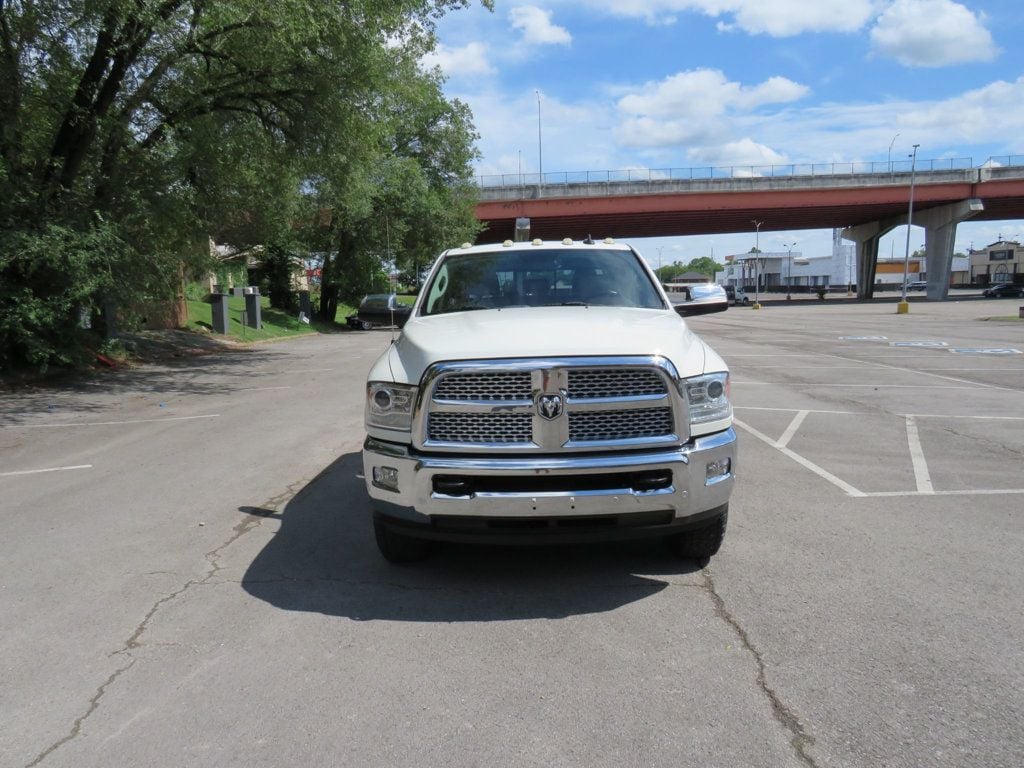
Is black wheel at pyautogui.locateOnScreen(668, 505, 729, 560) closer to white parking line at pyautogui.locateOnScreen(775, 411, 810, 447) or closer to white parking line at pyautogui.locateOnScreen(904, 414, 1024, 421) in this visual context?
white parking line at pyautogui.locateOnScreen(775, 411, 810, 447)

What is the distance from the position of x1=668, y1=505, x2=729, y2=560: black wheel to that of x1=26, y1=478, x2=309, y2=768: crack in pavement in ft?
9.25

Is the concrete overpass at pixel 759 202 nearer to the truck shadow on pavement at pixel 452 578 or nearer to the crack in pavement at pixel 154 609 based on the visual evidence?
the crack in pavement at pixel 154 609

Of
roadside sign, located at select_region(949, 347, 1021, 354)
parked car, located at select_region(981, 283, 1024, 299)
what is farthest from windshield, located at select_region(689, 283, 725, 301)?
parked car, located at select_region(981, 283, 1024, 299)

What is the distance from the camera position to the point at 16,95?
13.4 metres

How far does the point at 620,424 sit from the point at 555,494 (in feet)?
1.71

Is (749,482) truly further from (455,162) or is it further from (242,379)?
(455,162)

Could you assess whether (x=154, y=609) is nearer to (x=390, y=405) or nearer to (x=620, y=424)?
(x=390, y=405)

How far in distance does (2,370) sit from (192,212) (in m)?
4.84

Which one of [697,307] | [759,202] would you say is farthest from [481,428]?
[759,202]

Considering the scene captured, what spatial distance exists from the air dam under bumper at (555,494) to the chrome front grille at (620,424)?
102 millimetres

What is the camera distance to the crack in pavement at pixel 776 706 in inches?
111

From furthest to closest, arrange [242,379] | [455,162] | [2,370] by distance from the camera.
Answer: [455,162], [242,379], [2,370]

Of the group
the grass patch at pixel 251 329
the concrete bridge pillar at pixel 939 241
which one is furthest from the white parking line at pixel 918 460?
the concrete bridge pillar at pixel 939 241

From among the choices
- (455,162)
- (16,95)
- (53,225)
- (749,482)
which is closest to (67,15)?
(16,95)
